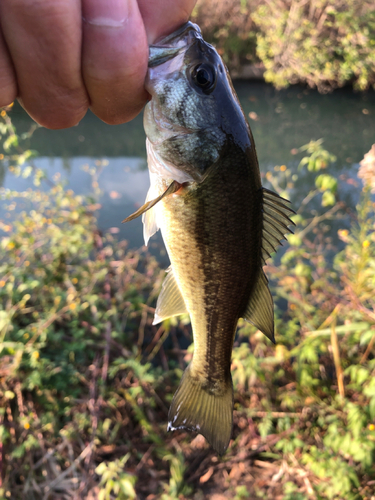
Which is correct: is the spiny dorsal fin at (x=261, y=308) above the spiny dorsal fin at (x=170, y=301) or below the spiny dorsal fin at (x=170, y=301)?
above

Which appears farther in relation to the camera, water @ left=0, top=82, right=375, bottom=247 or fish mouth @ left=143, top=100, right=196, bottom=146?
water @ left=0, top=82, right=375, bottom=247

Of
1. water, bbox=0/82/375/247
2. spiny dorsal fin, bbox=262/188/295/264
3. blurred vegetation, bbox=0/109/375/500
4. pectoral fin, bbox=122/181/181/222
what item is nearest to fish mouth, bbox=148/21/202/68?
pectoral fin, bbox=122/181/181/222

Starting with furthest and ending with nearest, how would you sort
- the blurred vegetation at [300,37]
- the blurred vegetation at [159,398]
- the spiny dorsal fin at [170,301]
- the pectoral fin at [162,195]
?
the blurred vegetation at [300,37]
the blurred vegetation at [159,398]
the spiny dorsal fin at [170,301]
the pectoral fin at [162,195]

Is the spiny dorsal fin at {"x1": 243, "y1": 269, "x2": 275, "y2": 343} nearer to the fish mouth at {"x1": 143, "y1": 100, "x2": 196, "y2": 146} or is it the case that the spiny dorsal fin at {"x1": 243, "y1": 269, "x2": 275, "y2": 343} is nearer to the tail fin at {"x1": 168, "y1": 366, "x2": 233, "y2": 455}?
the tail fin at {"x1": 168, "y1": 366, "x2": 233, "y2": 455}

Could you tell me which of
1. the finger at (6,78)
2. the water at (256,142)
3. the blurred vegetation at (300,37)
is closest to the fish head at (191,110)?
the finger at (6,78)

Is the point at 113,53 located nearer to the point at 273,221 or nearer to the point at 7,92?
the point at 7,92

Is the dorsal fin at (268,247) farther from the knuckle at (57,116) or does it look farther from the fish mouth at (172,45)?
the knuckle at (57,116)

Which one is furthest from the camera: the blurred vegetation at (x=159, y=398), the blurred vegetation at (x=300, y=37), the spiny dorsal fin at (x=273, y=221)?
the blurred vegetation at (x=300, y=37)

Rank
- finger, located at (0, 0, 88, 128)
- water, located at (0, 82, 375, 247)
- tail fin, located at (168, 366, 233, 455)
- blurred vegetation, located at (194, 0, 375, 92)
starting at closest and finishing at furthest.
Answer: finger, located at (0, 0, 88, 128), tail fin, located at (168, 366, 233, 455), water, located at (0, 82, 375, 247), blurred vegetation, located at (194, 0, 375, 92)
